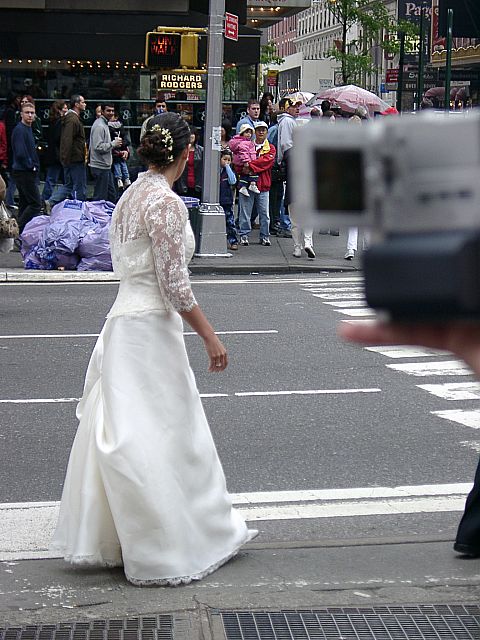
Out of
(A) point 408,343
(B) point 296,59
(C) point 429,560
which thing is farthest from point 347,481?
(B) point 296,59

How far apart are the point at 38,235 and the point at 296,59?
47.5m

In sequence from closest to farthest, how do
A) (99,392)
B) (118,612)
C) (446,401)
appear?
(118,612)
(99,392)
(446,401)

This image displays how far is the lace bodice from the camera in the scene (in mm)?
4473

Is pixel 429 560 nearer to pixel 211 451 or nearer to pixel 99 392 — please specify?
pixel 211 451

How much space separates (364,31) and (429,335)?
4317 cm

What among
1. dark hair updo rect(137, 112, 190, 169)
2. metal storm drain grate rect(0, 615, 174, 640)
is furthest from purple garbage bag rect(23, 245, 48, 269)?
metal storm drain grate rect(0, 615, 174, 640)

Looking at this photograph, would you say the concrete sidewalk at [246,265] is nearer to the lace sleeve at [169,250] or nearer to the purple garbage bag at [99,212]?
the purple garbage bag at [99,212]

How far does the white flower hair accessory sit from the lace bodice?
0.36ft

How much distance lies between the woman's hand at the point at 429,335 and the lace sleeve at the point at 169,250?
3224mm

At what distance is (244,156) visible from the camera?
17.2 m

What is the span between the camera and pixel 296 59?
61.0m

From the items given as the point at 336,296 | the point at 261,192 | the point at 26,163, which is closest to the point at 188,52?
the point at 261,192

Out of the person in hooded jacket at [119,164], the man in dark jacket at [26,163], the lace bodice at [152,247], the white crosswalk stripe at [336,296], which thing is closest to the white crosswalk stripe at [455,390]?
the lace bodice at [152,247]

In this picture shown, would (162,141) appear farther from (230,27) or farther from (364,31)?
(364,31)
